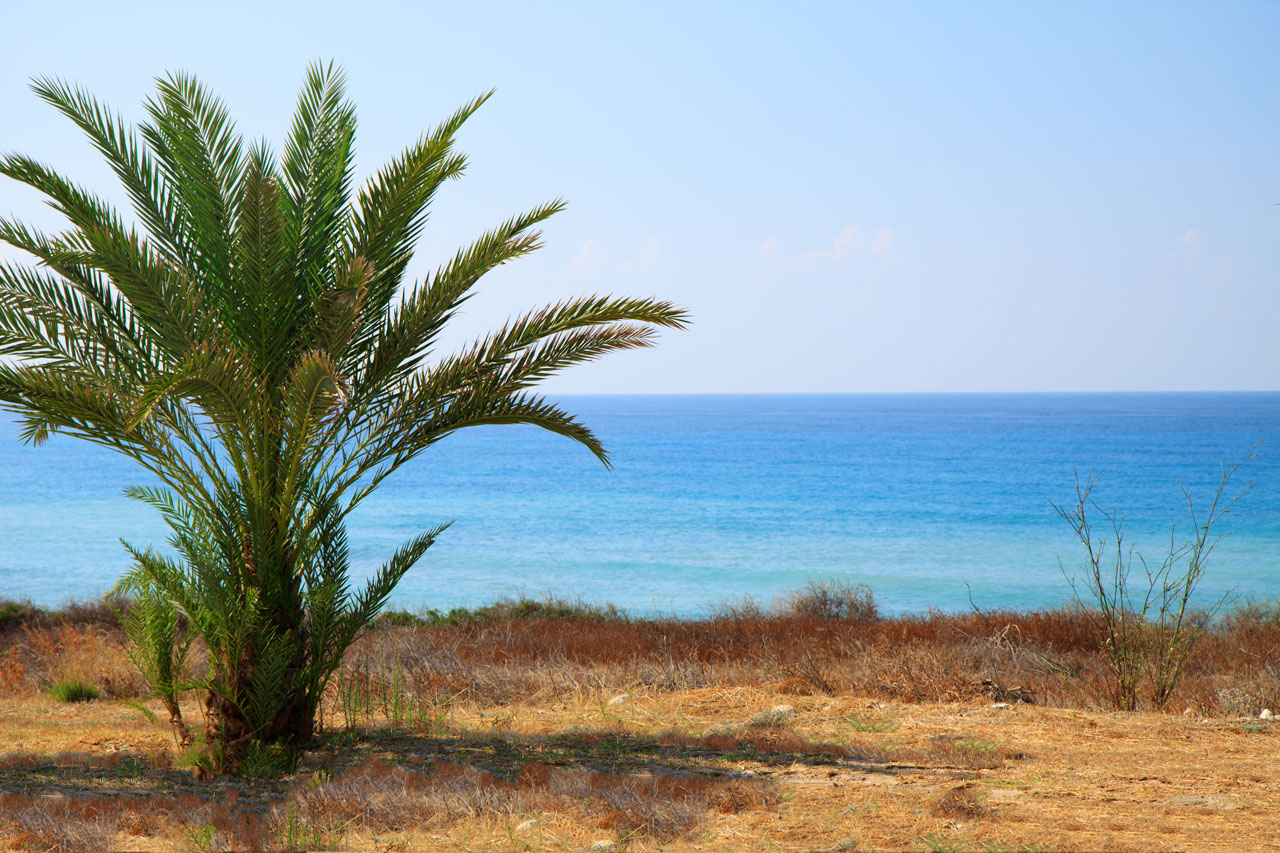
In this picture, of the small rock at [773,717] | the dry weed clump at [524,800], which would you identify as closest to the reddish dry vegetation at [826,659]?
the small rock at [773,717]

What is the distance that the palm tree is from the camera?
575 cm

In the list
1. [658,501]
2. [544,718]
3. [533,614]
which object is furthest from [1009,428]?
[544,718]

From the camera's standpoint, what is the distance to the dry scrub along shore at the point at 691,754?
4523 millimetres

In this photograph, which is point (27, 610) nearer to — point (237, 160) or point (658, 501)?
point (237, 160)

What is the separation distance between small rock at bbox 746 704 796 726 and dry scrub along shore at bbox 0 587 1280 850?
0.02m

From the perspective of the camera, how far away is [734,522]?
38438mm

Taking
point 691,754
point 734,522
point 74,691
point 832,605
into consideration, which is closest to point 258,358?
point 691,754

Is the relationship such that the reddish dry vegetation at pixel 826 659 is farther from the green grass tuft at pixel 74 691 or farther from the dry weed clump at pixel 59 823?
the green grass tuft at pixel 74 691

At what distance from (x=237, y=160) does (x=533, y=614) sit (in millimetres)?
10840

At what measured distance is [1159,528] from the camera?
3328cm

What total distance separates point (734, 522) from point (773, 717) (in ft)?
102

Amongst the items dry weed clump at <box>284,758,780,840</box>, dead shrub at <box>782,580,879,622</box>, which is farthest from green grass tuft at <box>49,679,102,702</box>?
dead shrub at <box>782,580,879,622</box>

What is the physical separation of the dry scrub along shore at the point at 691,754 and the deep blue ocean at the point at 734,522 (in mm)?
4006

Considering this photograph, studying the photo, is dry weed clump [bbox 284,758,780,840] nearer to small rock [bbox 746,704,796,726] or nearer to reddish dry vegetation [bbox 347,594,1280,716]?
small rock [bbox 746,704,796,726]
